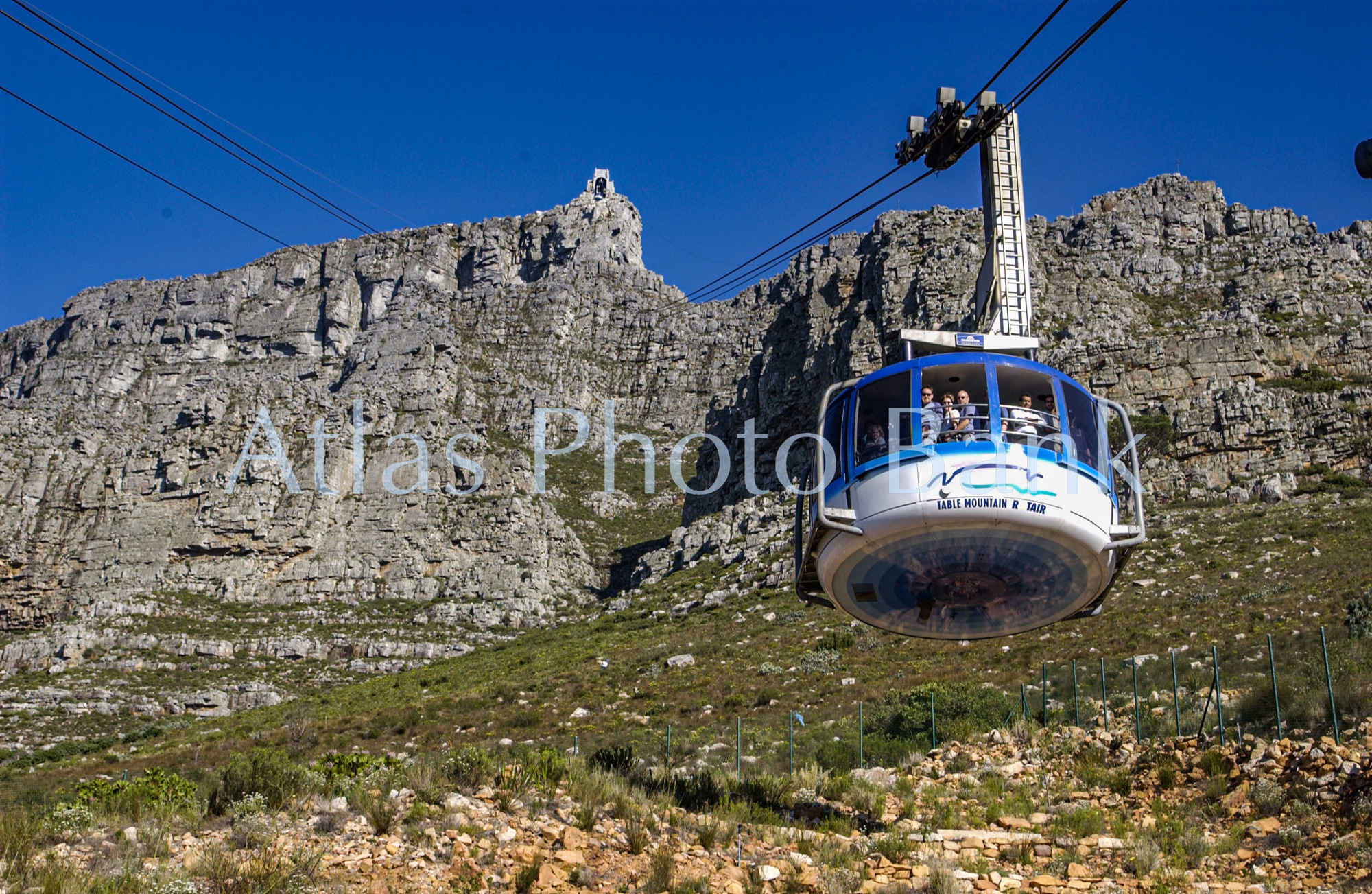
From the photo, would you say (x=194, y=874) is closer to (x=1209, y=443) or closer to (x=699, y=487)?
(x=1209, y=443)

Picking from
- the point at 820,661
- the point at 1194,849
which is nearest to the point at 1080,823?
the point at 1194,849

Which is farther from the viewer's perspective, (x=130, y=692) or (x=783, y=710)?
(x=130, y=692)

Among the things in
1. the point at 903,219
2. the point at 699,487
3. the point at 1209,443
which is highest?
the point at 903,219

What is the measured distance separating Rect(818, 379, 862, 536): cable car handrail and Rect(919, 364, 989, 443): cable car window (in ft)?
3.44

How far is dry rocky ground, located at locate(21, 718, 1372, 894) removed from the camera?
42.9 feet

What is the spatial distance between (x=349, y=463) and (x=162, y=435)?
21649 mm

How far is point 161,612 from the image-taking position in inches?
3150

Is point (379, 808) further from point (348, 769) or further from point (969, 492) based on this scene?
point (969, 492)

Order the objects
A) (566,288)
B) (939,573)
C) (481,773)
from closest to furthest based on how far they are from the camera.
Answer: (939,573) < (481,773) < (566,288)

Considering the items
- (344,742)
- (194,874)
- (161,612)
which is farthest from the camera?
(161,612)

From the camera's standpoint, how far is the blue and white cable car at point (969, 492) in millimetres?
13133

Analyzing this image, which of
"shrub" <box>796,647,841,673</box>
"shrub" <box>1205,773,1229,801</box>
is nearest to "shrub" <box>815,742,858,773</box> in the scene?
"shrub" <box>1205,773,1229,801</box>

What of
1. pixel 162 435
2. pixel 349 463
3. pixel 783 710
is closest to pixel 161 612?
pixel 349 463

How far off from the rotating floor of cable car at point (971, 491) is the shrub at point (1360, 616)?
53.4ft
